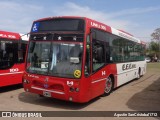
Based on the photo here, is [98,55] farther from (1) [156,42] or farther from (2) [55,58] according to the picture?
(1) [156,42]

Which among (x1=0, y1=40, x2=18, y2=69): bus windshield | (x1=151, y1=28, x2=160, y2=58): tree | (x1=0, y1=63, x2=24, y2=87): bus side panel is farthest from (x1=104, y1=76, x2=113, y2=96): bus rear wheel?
(x1=151, y1=28, x2=160, y2=58): tree

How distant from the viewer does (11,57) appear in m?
11.3

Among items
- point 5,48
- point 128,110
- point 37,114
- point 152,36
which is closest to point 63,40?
point 37,114

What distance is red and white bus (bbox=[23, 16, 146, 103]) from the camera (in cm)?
796

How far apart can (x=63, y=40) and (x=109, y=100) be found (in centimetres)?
312

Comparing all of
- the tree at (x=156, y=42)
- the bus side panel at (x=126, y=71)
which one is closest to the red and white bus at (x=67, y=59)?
the bus side panel at (x=126, y=71)

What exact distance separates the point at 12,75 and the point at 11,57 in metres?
0.82

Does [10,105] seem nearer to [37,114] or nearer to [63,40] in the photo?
[37,114]

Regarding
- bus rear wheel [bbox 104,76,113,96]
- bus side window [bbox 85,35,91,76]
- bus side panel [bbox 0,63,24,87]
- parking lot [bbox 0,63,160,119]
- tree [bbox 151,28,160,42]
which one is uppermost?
tree [bbox 151,28,160,42]

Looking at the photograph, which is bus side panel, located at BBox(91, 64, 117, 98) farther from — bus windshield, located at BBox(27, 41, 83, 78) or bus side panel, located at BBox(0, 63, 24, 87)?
bus side panel, located at BBox(0, 63, 24, 87)

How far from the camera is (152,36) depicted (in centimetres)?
8988

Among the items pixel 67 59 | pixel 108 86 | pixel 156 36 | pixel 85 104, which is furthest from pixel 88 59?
pixel 156 36

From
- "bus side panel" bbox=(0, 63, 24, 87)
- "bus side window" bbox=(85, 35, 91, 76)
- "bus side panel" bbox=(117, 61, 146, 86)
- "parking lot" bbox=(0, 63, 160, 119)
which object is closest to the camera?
"bus side window" bbox=(85, 35, 91, 76)

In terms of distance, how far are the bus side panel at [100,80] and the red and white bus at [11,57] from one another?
14.1 ft
